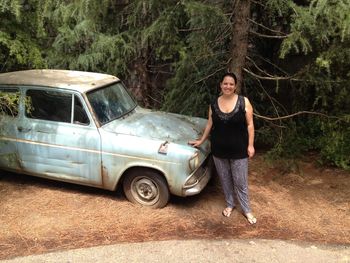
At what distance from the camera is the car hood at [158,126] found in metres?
5.85

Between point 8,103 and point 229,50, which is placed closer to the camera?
point 8,103

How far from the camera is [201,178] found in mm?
5836

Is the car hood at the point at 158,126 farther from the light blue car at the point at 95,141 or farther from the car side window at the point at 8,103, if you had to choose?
the car side window at the point at 8,103

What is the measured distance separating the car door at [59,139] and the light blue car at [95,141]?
14 mm

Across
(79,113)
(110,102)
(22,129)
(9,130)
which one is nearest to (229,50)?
(110,102)

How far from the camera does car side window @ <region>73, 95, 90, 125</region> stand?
235 inches

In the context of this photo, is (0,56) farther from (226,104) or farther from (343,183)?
(343,183)

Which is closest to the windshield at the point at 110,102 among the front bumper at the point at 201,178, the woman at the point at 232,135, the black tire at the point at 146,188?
the black tire at the point at 146,188

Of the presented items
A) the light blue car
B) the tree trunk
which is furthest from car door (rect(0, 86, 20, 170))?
the tree trunk

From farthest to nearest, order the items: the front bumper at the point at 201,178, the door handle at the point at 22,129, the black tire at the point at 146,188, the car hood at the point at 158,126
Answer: the door handle at the point at 22,129 → the car hood at the point at 158,126 → the black tire at the point at 146,188 → the front bumper at the point at 201,178

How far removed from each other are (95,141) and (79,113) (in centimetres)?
51

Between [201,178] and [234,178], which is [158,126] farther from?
[234,178]

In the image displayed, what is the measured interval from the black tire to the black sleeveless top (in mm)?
944

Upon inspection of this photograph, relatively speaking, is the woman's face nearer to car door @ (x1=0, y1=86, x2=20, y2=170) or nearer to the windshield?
the windshield
